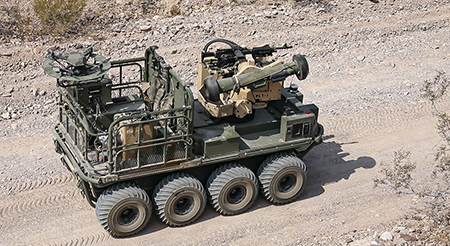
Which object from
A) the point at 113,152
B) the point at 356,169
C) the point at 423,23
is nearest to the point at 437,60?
the point at 423,23

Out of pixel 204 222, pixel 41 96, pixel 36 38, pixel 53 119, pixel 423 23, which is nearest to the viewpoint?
pixel 204 222

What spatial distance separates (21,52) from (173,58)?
4933 mm

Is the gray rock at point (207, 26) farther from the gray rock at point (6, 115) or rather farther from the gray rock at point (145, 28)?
the gray rock at point (6, 115)

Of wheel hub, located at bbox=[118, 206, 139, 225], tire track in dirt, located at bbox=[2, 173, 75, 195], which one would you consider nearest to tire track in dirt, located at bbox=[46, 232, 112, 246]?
wheel hub, located at bbox=[118, 206, 139, 225]

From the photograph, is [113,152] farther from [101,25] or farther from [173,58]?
[101,25]

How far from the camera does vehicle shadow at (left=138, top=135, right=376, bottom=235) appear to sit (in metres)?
14.2

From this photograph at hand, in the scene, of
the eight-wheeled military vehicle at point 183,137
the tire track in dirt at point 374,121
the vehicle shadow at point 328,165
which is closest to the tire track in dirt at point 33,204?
the eight-wheeled military vehicle at point 183,137

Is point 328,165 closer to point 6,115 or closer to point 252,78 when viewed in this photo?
point 252,78

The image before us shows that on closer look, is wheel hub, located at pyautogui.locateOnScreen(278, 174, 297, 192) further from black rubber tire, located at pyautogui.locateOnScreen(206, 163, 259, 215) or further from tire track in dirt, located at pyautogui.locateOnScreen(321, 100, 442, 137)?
tire track in dirt, located at pyautogui.locateOnScreen(321, 100, 442, 137)

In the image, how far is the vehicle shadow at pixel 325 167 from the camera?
14.2 metres

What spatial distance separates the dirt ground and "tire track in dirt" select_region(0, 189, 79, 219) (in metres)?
0.02

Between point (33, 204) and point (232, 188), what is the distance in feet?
14.4

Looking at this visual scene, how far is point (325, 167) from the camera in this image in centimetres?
1562

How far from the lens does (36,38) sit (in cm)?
2159
